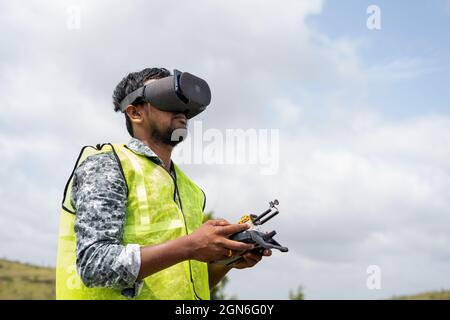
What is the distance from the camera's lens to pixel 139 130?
202 inches

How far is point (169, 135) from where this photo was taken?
5.04 metres

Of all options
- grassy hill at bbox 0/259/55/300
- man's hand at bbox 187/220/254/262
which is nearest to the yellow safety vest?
man's hand at bbox 187/220/254/262

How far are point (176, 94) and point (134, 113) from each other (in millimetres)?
451

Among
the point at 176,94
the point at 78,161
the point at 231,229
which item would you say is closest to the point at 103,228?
the point at 78,161

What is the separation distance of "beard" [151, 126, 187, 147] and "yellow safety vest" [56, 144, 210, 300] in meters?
0.21

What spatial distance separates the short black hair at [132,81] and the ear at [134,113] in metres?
0.07

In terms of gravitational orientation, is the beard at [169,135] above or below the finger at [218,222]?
above

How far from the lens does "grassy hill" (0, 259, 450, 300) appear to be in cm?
5769

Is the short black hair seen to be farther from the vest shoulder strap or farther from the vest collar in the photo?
the vest shoulder strap

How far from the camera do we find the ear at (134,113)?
5.22 metres

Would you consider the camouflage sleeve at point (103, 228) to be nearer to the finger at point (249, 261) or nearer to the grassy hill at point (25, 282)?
the finger at point (249, 261)

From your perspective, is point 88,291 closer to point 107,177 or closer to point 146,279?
point 146,279

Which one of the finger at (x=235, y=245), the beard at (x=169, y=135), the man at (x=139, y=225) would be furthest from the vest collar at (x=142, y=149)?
the finger at (x=235, y=245)
